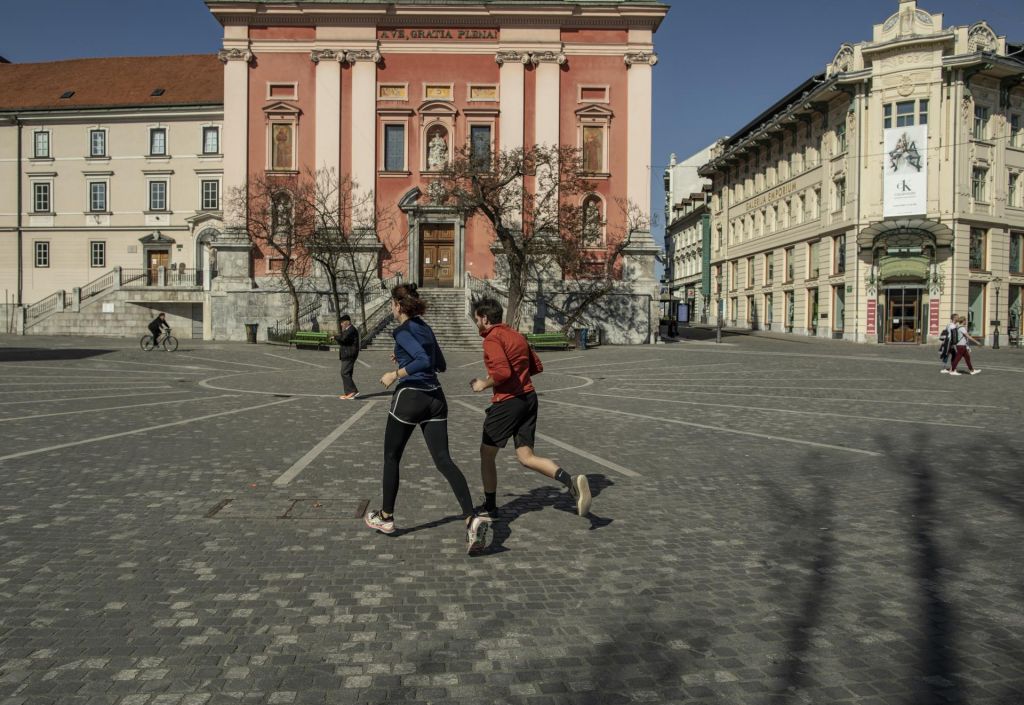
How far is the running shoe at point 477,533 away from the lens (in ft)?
18.5

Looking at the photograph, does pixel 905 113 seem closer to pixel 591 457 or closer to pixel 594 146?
pixel 594 146

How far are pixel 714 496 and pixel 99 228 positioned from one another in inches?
2223

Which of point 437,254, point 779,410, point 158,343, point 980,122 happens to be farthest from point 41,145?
point 980,122

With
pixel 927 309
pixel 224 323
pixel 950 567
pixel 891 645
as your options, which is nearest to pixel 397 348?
pixel 891 645

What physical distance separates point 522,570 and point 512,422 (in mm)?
1467

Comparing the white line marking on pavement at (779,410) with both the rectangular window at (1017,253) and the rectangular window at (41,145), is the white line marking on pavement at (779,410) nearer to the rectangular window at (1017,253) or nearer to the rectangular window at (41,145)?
the rectangular window at (1017,253)

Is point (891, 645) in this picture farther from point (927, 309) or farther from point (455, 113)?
point (927, 309)

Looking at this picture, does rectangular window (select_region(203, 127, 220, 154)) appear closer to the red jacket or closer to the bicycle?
the bicycle

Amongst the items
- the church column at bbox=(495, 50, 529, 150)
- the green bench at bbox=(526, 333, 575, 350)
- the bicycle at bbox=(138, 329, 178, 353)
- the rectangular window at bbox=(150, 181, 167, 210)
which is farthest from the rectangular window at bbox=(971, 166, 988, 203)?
the rectangular window at bbox=(150, 181, 167, 210)

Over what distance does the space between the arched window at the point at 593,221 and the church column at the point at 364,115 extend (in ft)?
36.7

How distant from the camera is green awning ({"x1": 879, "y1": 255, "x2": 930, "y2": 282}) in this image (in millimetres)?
42719

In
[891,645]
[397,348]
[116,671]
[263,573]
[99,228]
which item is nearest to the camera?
[116,671]

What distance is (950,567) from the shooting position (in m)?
5.54

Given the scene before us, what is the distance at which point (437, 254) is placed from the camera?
43.9 m
